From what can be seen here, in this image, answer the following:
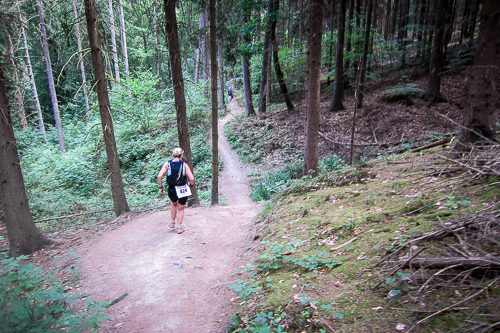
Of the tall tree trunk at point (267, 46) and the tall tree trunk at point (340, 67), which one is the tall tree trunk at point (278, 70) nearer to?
the tall tree trunk at point (267, 46)

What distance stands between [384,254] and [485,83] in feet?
13.4

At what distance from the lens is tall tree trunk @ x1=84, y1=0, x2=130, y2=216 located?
756cm

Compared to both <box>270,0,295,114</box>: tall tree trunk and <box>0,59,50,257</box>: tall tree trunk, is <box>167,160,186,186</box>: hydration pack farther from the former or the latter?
<box>270,0,295,114</box>: tall tree trunk

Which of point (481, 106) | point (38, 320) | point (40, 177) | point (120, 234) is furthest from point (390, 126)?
point (40, 177)

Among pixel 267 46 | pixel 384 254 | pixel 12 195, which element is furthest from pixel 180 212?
pixel 267 46

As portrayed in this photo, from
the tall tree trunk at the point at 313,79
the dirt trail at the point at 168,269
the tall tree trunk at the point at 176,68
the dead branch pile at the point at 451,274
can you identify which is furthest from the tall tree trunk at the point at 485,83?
the tall tree trunk at the point at 176,68

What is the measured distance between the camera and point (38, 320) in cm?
296

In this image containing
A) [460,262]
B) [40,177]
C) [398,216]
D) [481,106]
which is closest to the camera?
[460,262]

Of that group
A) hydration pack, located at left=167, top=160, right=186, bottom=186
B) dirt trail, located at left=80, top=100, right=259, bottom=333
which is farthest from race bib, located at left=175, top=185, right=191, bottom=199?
dirt trail, located at left=80, top=100, right=259, bottom=333

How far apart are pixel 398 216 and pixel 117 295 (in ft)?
16.0

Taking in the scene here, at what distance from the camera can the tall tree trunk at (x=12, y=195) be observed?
6.09 meters

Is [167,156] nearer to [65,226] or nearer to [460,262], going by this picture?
[65,226]

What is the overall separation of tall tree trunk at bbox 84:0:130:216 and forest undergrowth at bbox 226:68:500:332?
4.90 m

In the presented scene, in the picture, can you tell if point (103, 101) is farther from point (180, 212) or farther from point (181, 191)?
point (180, 212)
